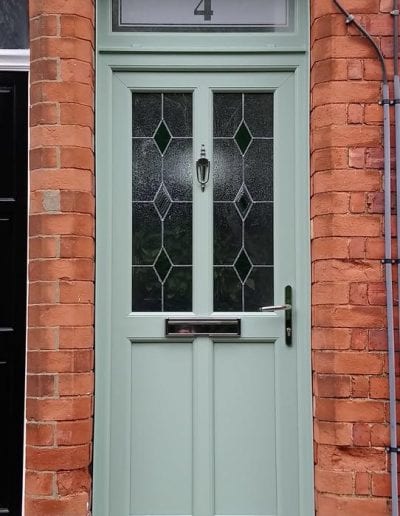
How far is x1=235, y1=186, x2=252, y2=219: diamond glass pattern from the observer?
355 centimetres

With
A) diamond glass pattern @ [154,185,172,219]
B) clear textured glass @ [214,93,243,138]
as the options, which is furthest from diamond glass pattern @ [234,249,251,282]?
clear textured glass @ [214,93,243,138]

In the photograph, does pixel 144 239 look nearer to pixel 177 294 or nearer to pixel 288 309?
pixel 177 294

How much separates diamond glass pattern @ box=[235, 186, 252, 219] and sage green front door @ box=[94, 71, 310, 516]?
0.5 inches

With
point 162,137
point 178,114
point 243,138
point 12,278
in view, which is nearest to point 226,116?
point 243,138

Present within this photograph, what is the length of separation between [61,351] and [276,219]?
4.25 ft

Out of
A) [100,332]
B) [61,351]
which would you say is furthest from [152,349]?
[61,351]

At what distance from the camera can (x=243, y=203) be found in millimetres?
3553

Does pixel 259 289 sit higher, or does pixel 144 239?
pixel 144 239

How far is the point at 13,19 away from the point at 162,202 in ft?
4.09

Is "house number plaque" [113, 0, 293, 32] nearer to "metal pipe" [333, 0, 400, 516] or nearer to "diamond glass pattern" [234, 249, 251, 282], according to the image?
"metal pipe" [333, 0, 400, 516]

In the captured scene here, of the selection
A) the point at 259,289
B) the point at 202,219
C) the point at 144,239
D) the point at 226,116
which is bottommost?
the point at 259,289

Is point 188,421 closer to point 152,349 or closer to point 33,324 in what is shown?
point 152,349

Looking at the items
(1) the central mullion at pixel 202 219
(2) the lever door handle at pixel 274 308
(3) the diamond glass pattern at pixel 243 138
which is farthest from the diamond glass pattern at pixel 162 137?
(2) the lever door handle at pixel 274 308

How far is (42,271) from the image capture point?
3.24 metres
